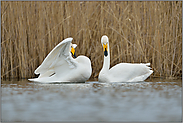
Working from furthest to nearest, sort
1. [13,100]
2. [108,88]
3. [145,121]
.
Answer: [108,88] < [13,100] < [145,121]

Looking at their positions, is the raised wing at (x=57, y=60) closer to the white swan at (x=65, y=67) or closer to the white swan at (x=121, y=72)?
the white swan at (x=65, y=67)

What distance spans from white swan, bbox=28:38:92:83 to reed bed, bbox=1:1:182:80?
3.92 feet

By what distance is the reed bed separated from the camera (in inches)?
412

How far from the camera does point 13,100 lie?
21.8 feet

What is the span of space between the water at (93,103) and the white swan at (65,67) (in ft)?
2.32

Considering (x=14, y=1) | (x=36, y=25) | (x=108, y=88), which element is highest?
(x=14, y=1)

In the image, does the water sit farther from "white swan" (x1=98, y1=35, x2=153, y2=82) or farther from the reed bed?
the reed bed

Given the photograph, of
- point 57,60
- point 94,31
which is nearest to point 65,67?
point 57,60

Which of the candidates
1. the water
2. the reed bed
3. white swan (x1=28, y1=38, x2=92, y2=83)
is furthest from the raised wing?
the reed bed

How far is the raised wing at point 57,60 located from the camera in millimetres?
8930

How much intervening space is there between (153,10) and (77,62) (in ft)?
9.67

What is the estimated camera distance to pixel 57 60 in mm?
9320

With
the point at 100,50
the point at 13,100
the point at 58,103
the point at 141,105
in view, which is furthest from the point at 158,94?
the point at 100,50

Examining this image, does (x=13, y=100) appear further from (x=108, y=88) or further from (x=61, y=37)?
(x=61, y=37)
